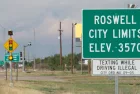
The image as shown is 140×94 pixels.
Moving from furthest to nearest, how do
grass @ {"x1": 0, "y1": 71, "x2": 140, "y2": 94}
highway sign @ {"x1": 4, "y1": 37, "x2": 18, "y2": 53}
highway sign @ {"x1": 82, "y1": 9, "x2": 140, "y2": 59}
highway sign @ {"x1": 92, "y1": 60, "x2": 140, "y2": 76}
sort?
highway sign @ {"x1": 4, "y1": 37, "x2": 18, "y2": 53} → grass @ {"x1": 0, "y1": 71, "x2": 140, "y2": 94} → highway sign @ {"x1": 92, "y1": 60, "x2": 140, "y2": 76} → highway sign @ {"x1": 82, "y1": 9, "x2": 140, "y2": 59}

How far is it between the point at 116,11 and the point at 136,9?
446 millimetres

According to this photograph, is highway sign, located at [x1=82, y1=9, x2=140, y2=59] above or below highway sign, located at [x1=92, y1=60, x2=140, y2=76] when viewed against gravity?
above

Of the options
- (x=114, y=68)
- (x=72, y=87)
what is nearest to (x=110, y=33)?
(x=114, y=68)

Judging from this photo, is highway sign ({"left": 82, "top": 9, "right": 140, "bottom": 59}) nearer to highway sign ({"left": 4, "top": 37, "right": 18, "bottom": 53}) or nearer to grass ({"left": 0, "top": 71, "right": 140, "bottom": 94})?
grass ({"left": 0, "top": 71, "right": 140, "bottom": 94})

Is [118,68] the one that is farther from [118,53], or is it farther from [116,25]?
[116,25]

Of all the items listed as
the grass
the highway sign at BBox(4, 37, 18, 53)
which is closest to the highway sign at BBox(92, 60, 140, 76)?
the grass

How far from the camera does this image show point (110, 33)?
9305mm

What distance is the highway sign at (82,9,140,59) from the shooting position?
9.25 meters

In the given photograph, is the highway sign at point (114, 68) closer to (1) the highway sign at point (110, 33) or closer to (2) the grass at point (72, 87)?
(1) the highway sign at point (110, 33)

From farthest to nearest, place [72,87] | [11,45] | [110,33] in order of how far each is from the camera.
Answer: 1. [72,87]
2. [11,45]
3. [110,33]

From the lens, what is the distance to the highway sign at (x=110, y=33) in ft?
30.3

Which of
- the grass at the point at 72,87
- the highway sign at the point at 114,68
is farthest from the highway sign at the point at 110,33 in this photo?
the grass at the point at 72,87

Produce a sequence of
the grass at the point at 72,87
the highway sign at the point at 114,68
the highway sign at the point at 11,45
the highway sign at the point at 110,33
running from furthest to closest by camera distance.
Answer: the highway sign at the point at 11,45 → the grass at the point at 72,87 → the highway sign at the point at 114,68 → the highway sign at the point at 110,33

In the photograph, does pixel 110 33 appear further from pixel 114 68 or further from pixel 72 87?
pixel 72 87
